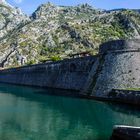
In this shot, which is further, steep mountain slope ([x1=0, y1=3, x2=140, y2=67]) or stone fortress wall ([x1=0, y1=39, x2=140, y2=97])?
steep mountain slope ([x1=0, y1=3, x2=140, y2=67])

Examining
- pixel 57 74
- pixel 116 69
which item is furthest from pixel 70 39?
pixel 116 69

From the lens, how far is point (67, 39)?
172125mm

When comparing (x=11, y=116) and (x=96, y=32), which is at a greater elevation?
(x=96, y=32)

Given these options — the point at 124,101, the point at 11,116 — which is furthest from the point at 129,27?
the point at 11,116

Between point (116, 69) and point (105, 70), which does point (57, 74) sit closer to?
point (105, 70)

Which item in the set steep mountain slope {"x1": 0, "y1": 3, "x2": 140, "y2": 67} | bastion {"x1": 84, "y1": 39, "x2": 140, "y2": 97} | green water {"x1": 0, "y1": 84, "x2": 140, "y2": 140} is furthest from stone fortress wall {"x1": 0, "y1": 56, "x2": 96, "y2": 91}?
steep mountain slope {"x1": 0, "y1": 3, "x2": 140, "y2": 67}

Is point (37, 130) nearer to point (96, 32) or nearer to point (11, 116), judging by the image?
point (11, 116)

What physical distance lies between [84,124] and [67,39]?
136 m

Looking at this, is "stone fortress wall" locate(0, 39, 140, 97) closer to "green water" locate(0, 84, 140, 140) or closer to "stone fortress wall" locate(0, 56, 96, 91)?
"stone fortress wall" locate(0, 56, 96, 91)

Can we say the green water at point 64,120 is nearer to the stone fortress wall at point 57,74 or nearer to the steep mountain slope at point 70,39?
the stone fortress wall at point 57,74

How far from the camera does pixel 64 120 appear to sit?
1603 inches

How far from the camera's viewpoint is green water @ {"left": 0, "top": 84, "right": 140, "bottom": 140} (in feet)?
107

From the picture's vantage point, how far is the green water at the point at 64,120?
3247 centimetres

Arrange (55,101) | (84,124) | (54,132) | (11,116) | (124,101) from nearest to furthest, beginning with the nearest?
(54,132)
(84,124)
(11,116)
(124,101)
(55,101)
